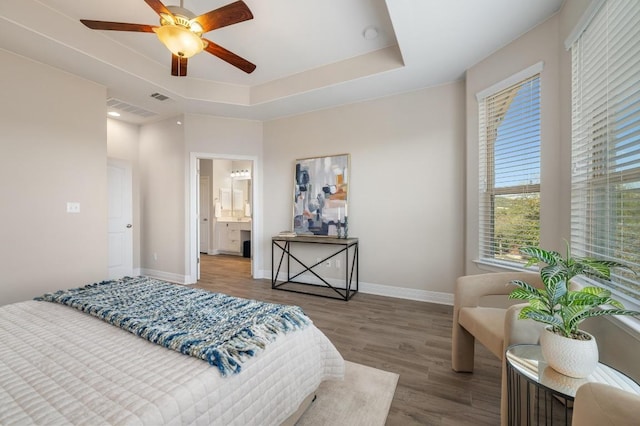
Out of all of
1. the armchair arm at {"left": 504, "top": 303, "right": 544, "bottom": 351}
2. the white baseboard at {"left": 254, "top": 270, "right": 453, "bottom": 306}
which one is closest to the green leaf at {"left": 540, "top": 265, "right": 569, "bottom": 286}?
the armchair arm at {"left": 504, "top": 303, "right": 544, "bottom": 351}

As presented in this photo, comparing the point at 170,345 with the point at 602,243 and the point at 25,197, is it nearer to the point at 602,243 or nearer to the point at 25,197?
the point at 602,243

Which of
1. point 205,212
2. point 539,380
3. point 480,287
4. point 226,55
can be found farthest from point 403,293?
point 205,212

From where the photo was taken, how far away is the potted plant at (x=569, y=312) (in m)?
0.97

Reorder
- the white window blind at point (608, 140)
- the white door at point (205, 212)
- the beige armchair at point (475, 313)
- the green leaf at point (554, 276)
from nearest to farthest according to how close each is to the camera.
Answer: the green leaf at point (554, 276) < the white window blind at point (608, 140) < the beige armchair at point (475, 313) < the white door at point (205, 212)

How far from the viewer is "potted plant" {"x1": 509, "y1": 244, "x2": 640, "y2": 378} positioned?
3.17ft

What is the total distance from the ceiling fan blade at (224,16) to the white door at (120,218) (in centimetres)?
335

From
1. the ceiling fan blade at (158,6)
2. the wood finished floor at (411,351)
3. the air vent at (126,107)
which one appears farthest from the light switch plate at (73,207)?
the ceiling fan blade at (158,6)

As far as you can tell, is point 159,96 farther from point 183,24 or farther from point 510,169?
point 510,169

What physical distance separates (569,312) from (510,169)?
1896 mm

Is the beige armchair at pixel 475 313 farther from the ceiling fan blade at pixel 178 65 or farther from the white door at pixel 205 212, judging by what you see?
the white door at pixel 205 212

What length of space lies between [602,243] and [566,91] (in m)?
1.11

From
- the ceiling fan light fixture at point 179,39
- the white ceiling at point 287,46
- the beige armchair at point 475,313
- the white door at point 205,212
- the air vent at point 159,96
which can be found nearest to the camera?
the beige armchair at point 475,313

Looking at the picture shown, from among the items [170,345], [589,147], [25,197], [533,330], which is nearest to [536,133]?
[589,147]

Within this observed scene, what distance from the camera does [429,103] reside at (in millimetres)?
3328
